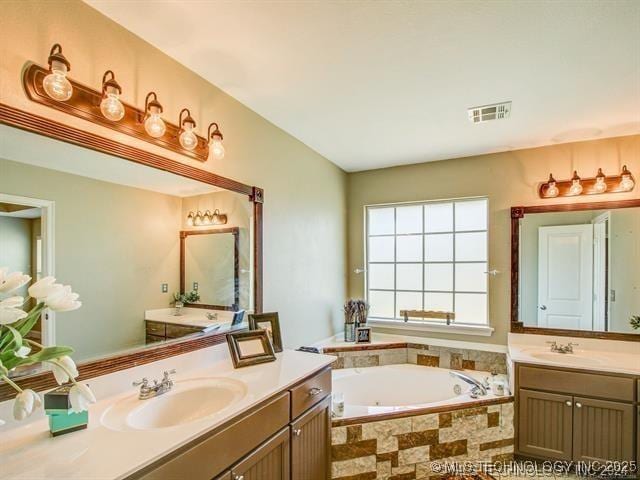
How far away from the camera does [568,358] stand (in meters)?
2.54

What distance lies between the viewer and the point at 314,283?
310cm

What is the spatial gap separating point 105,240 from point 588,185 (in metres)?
3.48

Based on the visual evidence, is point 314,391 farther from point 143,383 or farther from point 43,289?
point 43,289

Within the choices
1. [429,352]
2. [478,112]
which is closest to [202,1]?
[478,112]

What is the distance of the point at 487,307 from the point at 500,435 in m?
1.13

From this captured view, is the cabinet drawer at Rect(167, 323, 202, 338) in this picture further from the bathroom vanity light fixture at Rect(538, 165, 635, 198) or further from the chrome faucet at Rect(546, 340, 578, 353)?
the bathroom vanity light fixture at Rect(538, 165, 635, 198)

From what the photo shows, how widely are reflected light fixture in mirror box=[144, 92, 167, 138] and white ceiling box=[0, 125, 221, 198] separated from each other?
0.17m

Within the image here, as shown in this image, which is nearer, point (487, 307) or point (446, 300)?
point (487, 307)

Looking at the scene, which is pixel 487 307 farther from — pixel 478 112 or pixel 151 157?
pixel 151 157

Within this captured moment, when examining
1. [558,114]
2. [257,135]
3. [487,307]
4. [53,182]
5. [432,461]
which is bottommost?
[432,461]

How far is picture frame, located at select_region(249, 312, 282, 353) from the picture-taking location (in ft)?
6.96

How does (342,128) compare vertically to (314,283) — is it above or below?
above

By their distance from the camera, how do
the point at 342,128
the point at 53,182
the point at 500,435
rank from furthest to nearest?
the point at 342,128, the point at 500,435, the point at 53,182

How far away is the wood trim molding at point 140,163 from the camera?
1.18m
